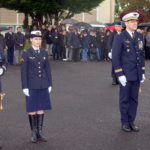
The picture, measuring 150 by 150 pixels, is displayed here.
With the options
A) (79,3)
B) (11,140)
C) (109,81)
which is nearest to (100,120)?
(11,140)

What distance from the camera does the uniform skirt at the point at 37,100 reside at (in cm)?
597

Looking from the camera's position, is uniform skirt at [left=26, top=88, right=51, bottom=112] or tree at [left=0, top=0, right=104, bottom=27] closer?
uniform skirt at [left=26, top=88, right=51, bottom=112]

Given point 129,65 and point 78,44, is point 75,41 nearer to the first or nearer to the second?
point 78,44

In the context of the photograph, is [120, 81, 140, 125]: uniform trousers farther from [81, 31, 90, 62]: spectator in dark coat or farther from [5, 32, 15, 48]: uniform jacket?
[81, 31, 90, 62]: spectator in dark coat

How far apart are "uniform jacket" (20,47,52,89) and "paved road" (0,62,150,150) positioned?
89cm

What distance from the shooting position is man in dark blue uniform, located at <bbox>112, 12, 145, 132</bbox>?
A: 21.1ft

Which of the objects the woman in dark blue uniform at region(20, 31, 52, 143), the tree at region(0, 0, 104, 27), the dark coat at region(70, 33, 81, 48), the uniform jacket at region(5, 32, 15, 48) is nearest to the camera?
the woman in dark blue uniform at region(20, 31, 52, 143)

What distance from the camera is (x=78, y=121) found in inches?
283

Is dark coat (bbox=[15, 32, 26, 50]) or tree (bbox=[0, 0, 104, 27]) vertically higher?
tree (bbox=[0, 0, 104, 27])

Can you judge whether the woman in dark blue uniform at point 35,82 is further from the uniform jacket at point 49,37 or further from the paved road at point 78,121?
the uniform jacket at point 49,37

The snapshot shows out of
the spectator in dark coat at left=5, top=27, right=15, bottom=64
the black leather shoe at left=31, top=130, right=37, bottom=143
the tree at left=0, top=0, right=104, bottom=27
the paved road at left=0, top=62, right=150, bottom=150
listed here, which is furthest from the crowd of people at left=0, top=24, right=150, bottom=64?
the black leather shoe at left=31, top=130, right=37, bottom=143

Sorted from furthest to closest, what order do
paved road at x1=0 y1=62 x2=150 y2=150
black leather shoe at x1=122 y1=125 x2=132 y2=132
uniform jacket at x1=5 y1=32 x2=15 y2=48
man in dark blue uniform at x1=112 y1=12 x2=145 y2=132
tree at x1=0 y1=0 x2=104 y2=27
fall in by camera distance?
tree at x1=0 y1=0 x2=104 y2=27
uniform jacket at x1=5 y1=32 x2=15 y2=48
black leather shoe at x1=122 y1=125 x2=132 y2=132
man in dark blue uniform at x1=112 y1=12 x2=145 y2=132
paved road at x1=0 y1=62 x2=150 y2=150

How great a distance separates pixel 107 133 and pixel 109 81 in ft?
21.1

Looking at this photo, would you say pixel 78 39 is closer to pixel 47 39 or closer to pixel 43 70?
pixel 47 39
